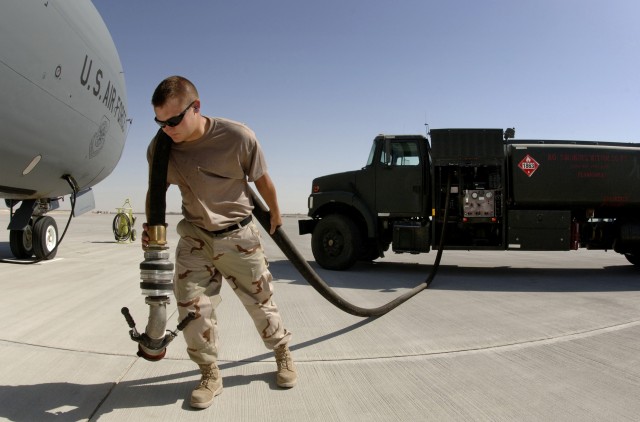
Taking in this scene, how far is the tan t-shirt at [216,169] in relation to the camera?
2.51 metres

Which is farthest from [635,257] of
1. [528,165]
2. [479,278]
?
[479,278]

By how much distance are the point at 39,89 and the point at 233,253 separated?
4136mm

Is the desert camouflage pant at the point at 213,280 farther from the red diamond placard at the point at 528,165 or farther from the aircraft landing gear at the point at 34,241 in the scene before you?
the aircraft landing gear at the point at 34,241

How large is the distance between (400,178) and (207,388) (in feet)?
19.9

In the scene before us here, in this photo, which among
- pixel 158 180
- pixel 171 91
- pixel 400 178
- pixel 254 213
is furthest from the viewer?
pixel 400 178

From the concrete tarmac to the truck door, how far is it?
2.20m

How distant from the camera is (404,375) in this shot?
291cm

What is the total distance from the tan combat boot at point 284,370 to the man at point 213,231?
0.01m

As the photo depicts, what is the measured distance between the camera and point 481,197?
7.51 metres

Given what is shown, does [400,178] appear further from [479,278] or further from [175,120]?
[175,120]

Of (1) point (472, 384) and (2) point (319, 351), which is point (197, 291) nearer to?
(2) point (319, 351)

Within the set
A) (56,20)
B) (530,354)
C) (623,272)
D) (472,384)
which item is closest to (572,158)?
(623,272)

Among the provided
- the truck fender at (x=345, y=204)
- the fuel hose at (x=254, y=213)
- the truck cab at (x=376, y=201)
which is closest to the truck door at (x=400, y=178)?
the truck cab at (x=376, y=201)

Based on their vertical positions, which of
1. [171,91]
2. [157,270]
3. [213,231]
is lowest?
[157,270]
